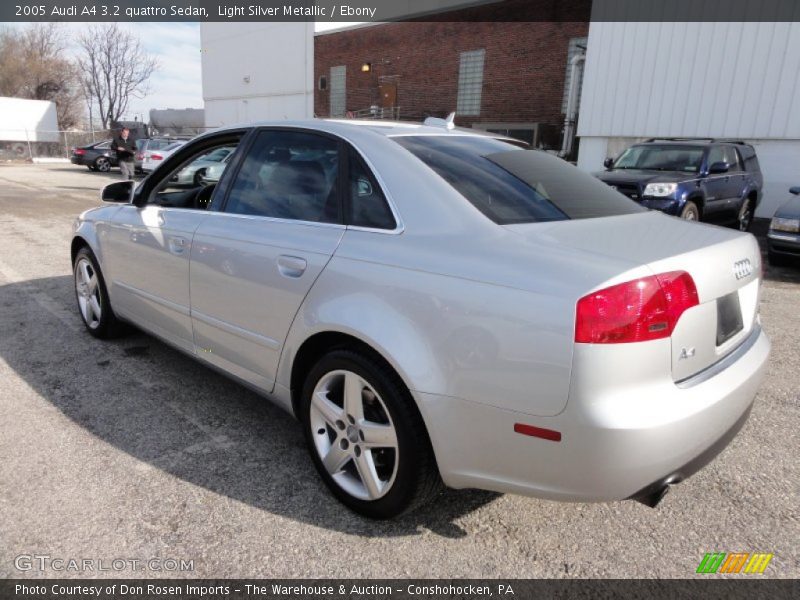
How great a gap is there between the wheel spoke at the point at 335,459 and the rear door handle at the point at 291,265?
0.77 meters

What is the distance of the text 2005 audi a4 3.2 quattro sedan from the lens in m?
1.81

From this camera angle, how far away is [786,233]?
7.61 m

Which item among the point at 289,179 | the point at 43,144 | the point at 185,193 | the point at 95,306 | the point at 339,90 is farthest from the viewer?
the point at 43,144

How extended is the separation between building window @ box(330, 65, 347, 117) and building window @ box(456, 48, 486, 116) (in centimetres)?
713

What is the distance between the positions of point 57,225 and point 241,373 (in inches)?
358

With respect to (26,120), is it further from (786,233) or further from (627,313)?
(627,313)

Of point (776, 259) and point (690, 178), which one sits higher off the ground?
point (690, 178)

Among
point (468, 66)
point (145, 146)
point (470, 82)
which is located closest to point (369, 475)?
point (145, 146)

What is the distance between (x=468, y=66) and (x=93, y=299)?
22066 millimetres

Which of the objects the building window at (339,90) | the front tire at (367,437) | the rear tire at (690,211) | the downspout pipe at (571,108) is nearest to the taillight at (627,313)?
the front tire at (367,437)

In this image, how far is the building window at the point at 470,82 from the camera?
2333 cm

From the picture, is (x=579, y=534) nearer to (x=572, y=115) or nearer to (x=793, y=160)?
(x=793, y=160)

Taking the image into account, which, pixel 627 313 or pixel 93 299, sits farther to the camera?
pixel 93 299

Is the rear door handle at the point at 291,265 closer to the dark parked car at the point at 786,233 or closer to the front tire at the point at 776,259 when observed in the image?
the dark parked car at the point at 786,233
